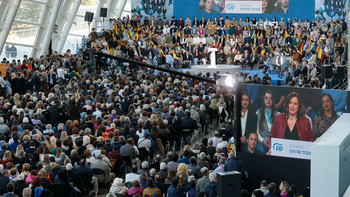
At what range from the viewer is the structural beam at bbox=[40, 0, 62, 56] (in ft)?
86.9

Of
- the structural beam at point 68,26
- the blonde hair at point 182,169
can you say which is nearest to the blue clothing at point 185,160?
the blonde hair at point 182,169

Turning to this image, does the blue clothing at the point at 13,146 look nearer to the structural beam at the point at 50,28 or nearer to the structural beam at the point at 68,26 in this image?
the structural beam at the point at 50,28

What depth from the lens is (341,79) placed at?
2080 centimetres

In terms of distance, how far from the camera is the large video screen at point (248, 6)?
1390 inches

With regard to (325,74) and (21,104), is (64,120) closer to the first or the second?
(21,104)

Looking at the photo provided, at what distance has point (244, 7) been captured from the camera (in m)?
35.6

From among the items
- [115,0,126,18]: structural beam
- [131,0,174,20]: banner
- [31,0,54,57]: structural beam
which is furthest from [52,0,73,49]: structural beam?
[115,0,126,18]: structural beam

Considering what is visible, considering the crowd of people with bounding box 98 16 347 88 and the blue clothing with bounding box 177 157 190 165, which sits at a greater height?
the crowd of people with bounding box 98 16 347 88

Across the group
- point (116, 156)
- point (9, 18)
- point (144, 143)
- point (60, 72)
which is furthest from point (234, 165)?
point (9, 18)

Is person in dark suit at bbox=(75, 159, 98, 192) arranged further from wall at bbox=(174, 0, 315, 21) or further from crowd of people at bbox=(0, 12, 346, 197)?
wall at bbox=(174, 0, 315, 21)

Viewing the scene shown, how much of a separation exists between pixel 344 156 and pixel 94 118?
37.8 feet

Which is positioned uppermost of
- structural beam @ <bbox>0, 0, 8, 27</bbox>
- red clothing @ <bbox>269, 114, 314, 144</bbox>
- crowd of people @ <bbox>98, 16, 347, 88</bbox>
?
structural beam @ <bbox>0, 0, 8, 27</bbox>

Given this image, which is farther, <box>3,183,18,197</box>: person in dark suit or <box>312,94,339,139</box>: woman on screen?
<box>312,94,339,139</box>: woman on screen

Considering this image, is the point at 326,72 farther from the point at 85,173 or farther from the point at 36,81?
the point at 85,173
